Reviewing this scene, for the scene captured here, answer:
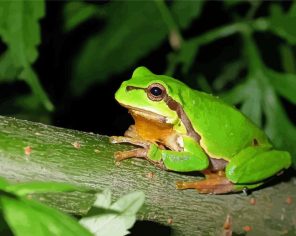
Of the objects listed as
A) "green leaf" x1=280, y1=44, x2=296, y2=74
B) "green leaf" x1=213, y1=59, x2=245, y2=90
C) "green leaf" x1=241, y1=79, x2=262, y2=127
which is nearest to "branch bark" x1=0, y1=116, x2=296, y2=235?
"green leaf" x1=241, y1=79, x2=262, y2=127

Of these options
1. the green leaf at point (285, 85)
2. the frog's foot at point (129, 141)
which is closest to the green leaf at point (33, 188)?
the frog's foot at point (129, 141)

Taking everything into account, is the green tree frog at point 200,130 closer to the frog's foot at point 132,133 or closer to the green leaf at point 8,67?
the frog's foot at point 132,133

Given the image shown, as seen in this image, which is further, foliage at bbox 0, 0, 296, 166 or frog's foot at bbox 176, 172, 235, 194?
foliage at bbox 0, 0, 296, 166

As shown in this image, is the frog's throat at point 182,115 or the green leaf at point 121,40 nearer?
the frog's throat at point 182,115

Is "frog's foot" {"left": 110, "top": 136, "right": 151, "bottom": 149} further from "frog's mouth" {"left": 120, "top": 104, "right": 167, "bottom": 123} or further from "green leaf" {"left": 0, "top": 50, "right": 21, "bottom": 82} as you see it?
"green leaf" {"left": 0, "top": 50, "right": 21, "bottom": 82}

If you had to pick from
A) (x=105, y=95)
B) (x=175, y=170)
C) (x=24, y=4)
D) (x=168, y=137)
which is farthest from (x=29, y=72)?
(x=105, y=95)

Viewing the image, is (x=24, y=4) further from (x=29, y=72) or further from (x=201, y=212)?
(x=201, y=212)

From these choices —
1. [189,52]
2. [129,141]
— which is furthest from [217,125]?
[189,52]
